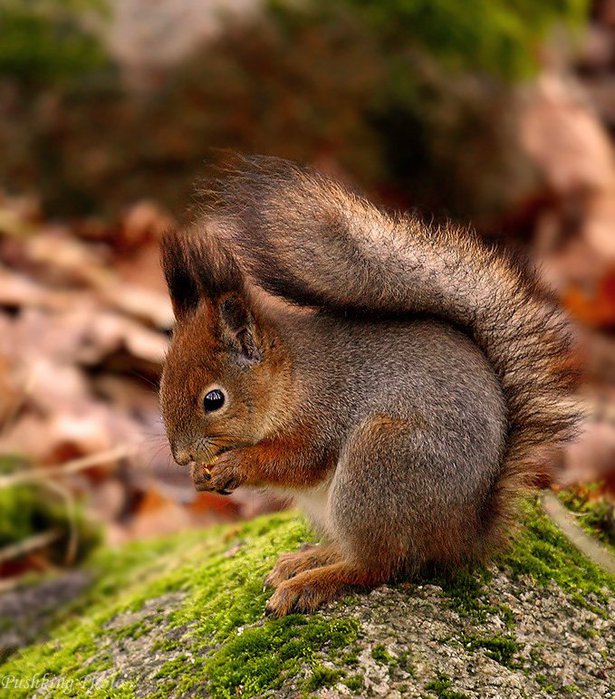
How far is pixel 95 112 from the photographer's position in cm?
573

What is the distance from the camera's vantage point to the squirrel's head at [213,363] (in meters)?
2.12

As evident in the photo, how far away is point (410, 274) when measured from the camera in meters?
2.04

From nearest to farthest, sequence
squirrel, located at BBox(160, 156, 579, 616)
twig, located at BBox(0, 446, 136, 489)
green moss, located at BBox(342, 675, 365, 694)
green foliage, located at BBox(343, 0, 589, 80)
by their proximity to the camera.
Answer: green moss, located at BBox(342, 675, 365, 694), squirrel, located at BBox(160, 156, 579, 616), twig, located at BBox(0, 446, 136, 489), green foliage, located at BBox(343, 0, 589, 80)

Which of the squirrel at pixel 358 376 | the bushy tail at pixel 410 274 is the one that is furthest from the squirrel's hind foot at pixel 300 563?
the bushy tail at pixel 410 274

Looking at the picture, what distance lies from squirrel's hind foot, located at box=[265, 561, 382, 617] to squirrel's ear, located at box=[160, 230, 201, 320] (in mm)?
610

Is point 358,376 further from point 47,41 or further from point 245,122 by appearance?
point 47,41

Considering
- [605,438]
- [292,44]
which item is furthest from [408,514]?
[292,44]

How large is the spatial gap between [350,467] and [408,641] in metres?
0.33

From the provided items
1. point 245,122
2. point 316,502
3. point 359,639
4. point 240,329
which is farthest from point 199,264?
point 245,122

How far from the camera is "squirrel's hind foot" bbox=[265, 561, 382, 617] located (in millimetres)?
1953

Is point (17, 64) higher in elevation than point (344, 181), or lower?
higher

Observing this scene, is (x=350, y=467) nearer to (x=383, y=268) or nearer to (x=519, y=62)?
(x=383, y=268)

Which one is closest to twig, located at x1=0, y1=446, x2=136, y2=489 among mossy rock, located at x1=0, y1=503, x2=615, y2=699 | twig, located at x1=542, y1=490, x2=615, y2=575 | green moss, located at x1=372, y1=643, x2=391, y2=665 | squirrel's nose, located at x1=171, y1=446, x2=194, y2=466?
mossy rock, located at x1=0, y1=503, x2=615, y2=699

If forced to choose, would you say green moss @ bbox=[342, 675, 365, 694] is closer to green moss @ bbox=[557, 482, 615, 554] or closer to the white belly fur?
the white belly fur
